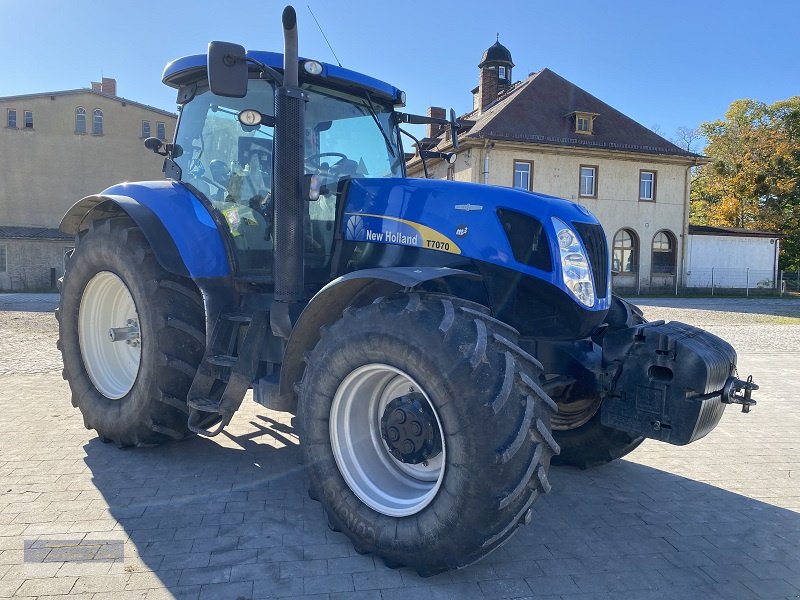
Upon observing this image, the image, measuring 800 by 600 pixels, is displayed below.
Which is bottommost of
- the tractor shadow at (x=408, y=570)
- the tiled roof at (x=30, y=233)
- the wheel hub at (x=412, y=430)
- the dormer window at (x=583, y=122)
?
the tractor shadow at (x=408, y=570)

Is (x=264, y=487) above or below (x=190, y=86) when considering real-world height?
below

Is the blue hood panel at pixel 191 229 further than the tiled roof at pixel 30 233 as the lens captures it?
No

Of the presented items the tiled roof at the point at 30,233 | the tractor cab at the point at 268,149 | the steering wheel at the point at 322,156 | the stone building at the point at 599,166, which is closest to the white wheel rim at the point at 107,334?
the tractor cab at the point at 268,149

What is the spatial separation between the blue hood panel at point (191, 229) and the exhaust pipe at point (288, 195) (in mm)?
611

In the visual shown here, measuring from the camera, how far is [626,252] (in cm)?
2995

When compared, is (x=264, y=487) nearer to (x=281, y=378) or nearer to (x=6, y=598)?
(x=281, y=378)

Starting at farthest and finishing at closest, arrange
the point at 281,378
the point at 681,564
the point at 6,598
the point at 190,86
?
1. the point at 190,86
2. the point at 281,378
3. the point at 681,564
4. the point at 6,598

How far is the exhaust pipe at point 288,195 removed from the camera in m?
3.52

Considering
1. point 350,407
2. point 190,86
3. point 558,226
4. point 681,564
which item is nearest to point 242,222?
point 190,86

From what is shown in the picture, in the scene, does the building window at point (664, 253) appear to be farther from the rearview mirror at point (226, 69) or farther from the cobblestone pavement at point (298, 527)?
the rearview mirror at point (226, 69)

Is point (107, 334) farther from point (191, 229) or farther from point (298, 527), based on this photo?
point (298, 527)

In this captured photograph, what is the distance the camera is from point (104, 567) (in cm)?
288

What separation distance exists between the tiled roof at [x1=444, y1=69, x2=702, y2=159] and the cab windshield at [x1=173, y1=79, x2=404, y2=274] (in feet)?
73.5

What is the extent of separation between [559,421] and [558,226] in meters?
1.56
